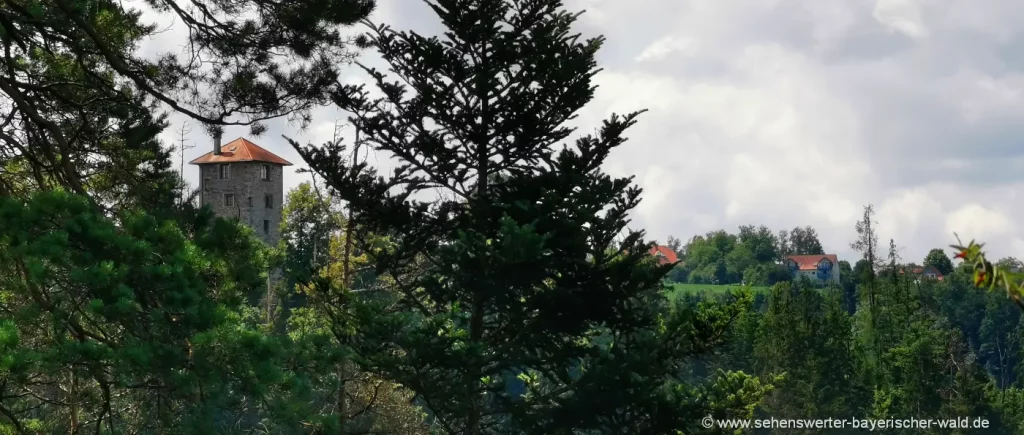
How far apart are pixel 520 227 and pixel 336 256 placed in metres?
8.66

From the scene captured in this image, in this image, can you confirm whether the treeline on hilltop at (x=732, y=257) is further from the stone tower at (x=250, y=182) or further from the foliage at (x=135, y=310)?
the foliage at (x=135, y=310)

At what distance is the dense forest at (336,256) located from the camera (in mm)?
6215

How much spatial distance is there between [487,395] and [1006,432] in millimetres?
34829

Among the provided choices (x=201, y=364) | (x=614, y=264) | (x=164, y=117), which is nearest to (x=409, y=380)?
(x=614, y=264)

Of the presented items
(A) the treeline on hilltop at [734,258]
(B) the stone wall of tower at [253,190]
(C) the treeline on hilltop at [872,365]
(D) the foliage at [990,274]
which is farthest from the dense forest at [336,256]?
(A) the treeline on hilltop at [734,258]

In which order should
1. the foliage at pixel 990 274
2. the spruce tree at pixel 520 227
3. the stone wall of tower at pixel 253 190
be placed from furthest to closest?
the stone wall of tower at pixel 253 190, the spruce tree at pixel 520 227, the foliage at pixel 990 274

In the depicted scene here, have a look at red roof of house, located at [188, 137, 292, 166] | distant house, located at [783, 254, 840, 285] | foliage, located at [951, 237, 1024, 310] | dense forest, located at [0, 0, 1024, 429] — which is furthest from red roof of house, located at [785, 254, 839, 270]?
foliage, located at [951, 237, 1024, 310]

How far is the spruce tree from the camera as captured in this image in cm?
1131

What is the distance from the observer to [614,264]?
11875 millimetres

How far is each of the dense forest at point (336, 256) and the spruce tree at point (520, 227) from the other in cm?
3

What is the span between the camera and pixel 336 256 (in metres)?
19.0

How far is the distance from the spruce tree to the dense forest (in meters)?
0.03

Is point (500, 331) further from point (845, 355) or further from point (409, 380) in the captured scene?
point (845, 355)

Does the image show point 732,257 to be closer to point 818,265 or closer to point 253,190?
point 818,265
